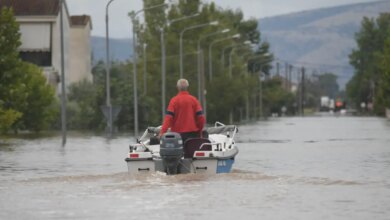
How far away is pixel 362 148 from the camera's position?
145 ft

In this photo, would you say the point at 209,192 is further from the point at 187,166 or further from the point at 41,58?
the point at 41,58

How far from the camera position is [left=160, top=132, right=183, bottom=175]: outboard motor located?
25.3m

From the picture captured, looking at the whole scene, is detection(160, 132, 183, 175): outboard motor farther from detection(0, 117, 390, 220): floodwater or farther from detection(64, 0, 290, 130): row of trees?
detection(64, 0, 290, 130): row of trees

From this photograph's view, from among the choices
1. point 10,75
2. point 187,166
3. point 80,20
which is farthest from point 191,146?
point 80,20

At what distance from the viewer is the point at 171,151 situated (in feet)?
82.8

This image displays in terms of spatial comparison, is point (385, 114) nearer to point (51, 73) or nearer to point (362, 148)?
point (51, 73)

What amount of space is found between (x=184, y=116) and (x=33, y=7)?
8874 centimetres

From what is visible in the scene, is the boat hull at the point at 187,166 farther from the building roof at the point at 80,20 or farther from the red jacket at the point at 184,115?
the building roof at the point at 80,20

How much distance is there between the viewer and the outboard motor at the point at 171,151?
25.3m

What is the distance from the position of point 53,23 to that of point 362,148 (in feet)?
236

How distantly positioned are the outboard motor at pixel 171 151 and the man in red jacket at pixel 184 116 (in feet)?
4.32

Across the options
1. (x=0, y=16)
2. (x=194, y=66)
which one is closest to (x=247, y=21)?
(x=194, y=66)

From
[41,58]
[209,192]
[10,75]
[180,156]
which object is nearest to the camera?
[209,192]

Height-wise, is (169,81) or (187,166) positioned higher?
(169,81)
